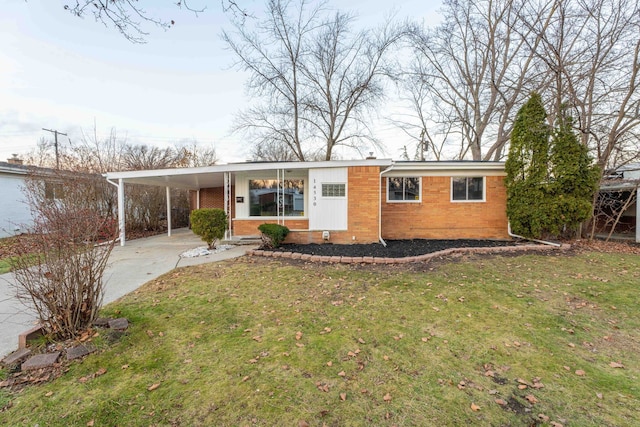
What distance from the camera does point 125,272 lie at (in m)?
6.11

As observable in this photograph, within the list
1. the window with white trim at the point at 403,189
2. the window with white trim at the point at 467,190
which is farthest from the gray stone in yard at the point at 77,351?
the window with white trim at the point at 467,190

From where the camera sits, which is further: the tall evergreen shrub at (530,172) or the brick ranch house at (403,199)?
the brick ranch house at (403,199)

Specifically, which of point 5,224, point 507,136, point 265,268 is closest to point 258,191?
point 265,268

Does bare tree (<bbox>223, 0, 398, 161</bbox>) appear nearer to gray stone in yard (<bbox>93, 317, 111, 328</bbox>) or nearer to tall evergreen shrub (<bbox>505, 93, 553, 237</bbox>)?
tall evergreen shrub (<bbox>505, 93, 553, 237</bbox>)

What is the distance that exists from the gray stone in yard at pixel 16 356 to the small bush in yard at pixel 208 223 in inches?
213

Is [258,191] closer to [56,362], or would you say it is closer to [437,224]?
[437,224]

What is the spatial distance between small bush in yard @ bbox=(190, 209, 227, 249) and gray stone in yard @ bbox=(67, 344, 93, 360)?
540cm

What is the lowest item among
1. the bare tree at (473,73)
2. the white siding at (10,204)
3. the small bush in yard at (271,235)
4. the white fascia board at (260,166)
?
the small bush in yard at (271,235)

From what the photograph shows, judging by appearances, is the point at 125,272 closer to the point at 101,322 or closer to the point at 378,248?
the point at 101,322

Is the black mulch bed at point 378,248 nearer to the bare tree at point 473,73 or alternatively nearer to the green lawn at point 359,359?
the green lawn at point 359,359

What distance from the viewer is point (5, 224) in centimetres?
1249

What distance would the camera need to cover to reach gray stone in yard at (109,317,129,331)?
3.35m

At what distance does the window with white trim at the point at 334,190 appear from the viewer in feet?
28.8

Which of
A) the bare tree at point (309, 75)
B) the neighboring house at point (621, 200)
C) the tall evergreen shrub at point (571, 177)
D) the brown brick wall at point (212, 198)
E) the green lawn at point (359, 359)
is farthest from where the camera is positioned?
the bare tree at point (309, 75)
